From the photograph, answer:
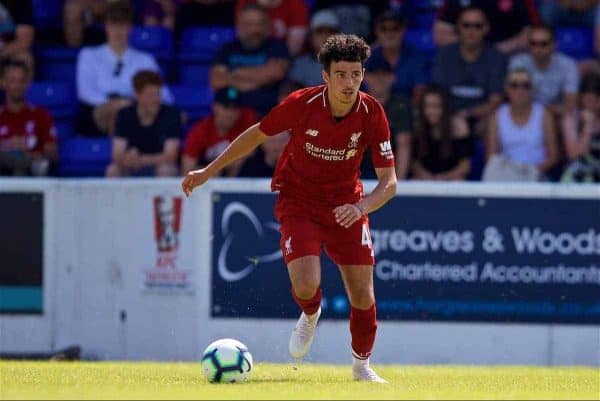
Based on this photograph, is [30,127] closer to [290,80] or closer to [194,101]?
[194,101]

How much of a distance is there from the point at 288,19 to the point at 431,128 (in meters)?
2.71

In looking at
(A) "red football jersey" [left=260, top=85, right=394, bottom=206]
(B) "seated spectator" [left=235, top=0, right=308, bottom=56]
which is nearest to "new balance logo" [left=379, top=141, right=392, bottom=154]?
(A) "red football jersey" [left=260, top=85, right=394, bottom=206]

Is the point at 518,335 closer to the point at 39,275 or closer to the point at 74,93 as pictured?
the point at 39,275

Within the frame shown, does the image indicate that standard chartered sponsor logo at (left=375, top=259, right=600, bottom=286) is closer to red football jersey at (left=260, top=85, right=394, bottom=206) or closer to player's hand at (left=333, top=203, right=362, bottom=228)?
red football jersey at (left=260, top=85, right=394, bottom=206)

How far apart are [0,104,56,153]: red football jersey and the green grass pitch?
3.71 metres

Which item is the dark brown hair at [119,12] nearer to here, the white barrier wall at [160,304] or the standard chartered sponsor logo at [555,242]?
the white barrier wall at [160,304]

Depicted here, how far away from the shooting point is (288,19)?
15.8m

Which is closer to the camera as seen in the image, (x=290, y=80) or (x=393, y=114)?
(x=393, y=114)

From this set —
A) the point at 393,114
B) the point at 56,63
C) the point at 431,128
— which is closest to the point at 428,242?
the point at 431,128

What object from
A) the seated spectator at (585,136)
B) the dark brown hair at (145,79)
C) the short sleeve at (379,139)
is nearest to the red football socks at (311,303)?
the short sleeve at (379,139)

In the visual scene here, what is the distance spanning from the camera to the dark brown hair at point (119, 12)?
15.5 metres

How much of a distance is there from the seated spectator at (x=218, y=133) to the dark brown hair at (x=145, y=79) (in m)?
0.72

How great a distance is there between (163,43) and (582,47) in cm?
511

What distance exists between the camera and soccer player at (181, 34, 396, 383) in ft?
28.1
